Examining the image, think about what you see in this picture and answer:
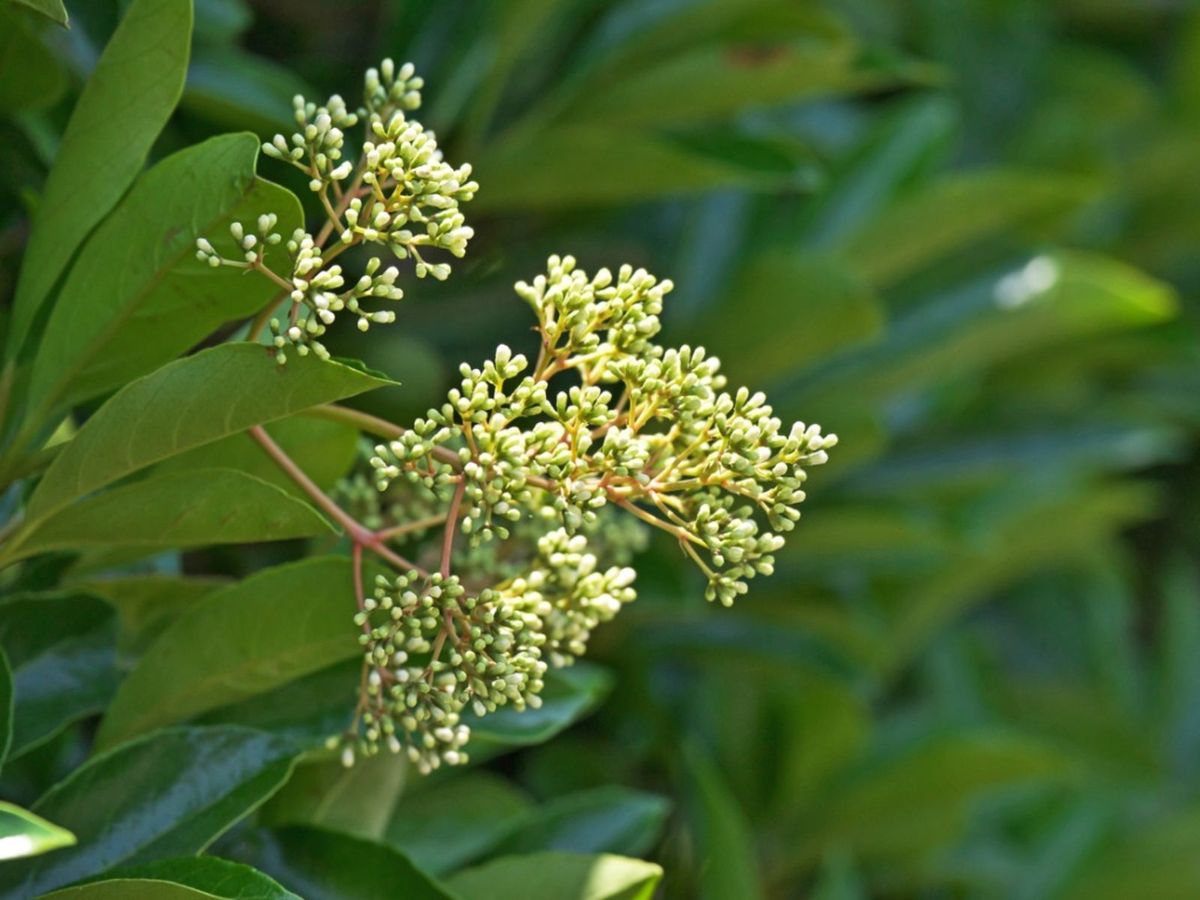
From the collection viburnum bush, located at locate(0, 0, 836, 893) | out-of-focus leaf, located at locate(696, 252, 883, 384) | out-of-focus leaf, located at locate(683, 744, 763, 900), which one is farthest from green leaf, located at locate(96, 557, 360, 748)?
out-of-focus leaf, located at locate(696, 252, 883, 384)

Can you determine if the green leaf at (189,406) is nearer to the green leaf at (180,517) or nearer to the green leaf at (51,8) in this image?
the green leaf at (180,517)

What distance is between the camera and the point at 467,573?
2.83ft

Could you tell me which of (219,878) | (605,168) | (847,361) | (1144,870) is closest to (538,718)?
(219,878)

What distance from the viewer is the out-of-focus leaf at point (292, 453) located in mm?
790

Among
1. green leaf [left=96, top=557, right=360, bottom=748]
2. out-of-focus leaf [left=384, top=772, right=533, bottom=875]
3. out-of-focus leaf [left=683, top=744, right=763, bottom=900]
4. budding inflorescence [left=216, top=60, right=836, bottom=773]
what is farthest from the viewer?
out-of-focus leaf [left=683, top=744, right=763, bottom=900]

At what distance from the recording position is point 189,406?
65 cm

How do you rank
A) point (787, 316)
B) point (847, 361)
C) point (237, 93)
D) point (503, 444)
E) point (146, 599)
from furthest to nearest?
point (847, 361), point (787, 316), point (237, 93), point (146, 599), point (503, 444)

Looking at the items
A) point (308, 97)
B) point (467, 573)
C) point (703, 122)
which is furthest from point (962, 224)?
point (467, 573)

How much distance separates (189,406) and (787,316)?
0.87m

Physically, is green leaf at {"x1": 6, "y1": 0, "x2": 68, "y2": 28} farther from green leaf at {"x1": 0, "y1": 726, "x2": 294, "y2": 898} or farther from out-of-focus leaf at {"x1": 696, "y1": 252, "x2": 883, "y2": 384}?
out-of-focus leaf at {"x1": 696, "y1": 252, "x2": 883, "y2": 384}

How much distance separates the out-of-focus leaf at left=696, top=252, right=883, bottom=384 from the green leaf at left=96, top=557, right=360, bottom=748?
2.35ft

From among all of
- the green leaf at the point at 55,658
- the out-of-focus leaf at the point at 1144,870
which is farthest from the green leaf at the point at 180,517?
the out-of-focus leaf at the point at 1144,870

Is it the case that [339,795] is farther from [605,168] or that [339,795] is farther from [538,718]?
[605,168]

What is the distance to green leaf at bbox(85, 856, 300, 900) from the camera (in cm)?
62
